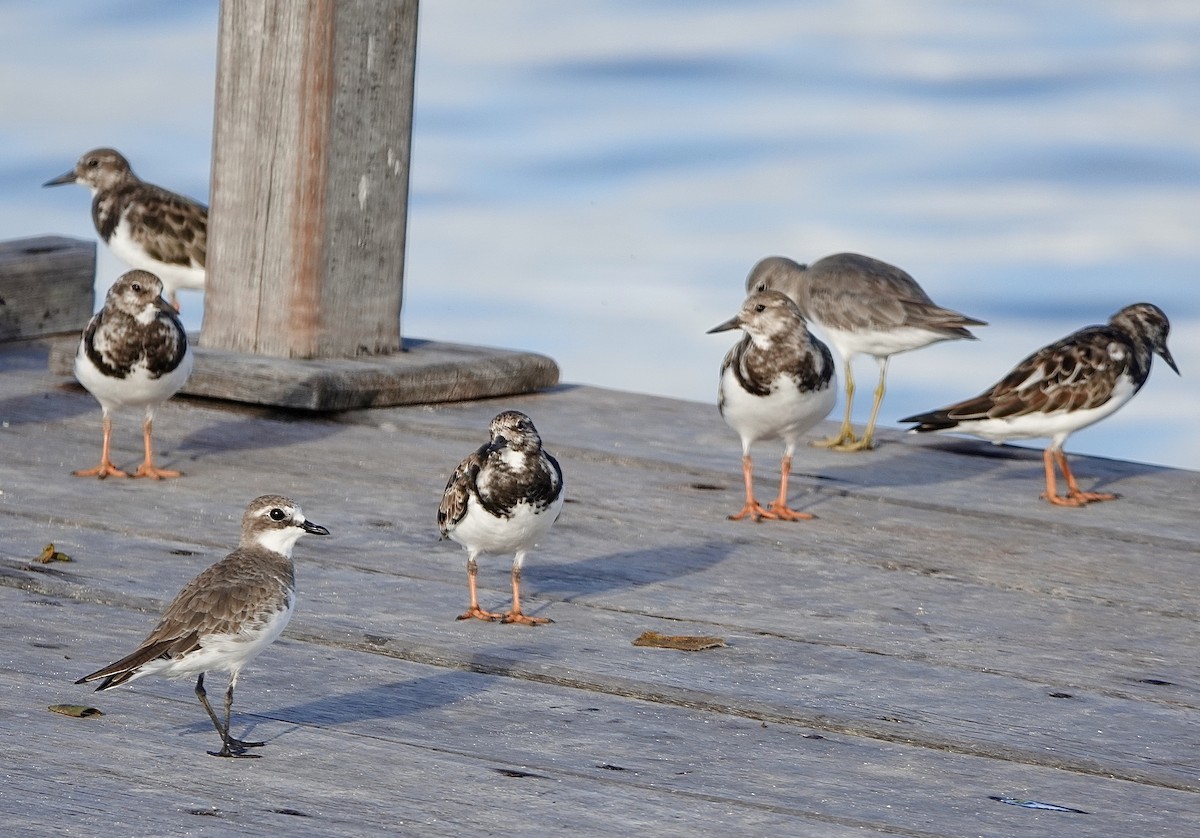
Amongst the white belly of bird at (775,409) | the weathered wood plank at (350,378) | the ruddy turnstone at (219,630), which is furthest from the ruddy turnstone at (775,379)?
the ruddy turnstone at (219,630)

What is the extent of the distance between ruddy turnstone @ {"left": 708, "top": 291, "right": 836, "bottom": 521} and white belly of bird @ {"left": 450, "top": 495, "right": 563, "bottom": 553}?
190 centimetres

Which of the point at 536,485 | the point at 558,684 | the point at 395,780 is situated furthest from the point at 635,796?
the point at 536,485

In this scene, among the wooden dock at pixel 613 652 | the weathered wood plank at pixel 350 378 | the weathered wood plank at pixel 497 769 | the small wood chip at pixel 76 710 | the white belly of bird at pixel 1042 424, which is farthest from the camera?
the white belly of bird at pixel 1042 424

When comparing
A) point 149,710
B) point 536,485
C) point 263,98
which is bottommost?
point 149,710

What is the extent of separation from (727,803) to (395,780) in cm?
78

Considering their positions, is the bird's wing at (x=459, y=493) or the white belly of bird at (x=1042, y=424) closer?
the bird's wing at (x=459, y=493)

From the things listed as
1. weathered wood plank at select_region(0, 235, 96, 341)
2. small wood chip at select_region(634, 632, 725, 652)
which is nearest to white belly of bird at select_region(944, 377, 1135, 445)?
small wood chip at select_region(634, 632, 725, 652)

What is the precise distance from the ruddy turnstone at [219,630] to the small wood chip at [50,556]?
51.7 inches

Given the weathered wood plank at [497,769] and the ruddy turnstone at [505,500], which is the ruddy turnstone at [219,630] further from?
the ruddy turnstone at [505,500]

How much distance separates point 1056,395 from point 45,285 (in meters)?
5.59

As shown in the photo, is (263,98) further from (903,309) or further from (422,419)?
(903,309)

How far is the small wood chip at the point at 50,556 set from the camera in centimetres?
592

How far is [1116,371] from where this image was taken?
894 centimetres

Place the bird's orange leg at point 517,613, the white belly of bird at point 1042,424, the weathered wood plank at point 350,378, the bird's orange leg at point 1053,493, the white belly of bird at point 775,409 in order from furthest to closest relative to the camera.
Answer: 1. the white belly of bird at point 1042,424
2. the weathered wood plank at point 350,378
3. the bird's orange leg at point 1053,493
4. the white belly of bird at point 775,409
5. the bird's orange leg at point 517,613
